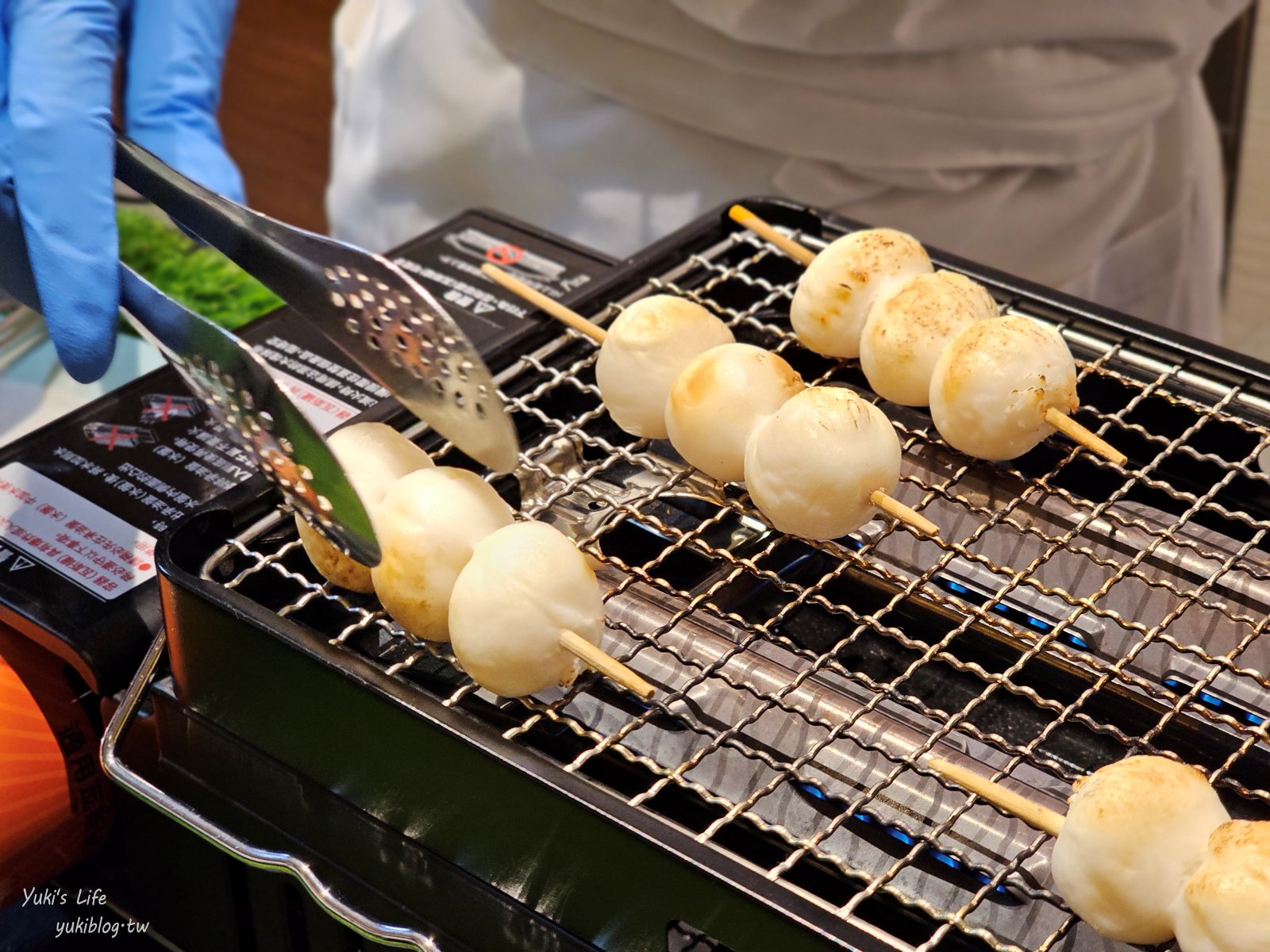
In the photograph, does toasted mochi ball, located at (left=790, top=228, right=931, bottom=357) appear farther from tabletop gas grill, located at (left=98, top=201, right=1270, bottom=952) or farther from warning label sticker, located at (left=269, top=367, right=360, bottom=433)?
warning label sticker, located at (left=269, top=367, right=360, bottom=433)

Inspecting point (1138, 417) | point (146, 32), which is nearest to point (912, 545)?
point (1138, 417)

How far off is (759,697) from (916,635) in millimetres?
268

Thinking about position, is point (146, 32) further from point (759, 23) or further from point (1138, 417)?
point (1138, 417)

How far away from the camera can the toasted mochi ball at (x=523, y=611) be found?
1092mm

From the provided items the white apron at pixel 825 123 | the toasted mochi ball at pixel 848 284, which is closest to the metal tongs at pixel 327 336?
the toasted mochi ball at pixel 848 284

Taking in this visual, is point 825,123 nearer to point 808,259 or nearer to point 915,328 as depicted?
point 808,259

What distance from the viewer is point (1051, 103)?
212cm

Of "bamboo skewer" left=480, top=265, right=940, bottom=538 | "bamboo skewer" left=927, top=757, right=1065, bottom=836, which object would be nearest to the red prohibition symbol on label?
"bamboo skewer" left=480, top=265, right=940, bottom=538

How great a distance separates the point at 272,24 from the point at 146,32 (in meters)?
4.59

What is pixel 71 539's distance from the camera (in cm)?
142

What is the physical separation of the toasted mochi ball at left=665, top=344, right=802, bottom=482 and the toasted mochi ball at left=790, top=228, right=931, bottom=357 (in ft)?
0.44

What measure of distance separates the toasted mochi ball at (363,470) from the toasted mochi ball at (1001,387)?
0.54m

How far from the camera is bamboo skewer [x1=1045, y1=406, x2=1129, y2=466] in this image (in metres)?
1.31

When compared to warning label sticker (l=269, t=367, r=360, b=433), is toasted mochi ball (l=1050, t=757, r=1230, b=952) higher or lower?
higher
